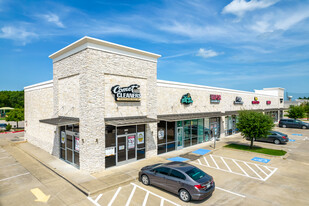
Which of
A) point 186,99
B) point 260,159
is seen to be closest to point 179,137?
point 186,99

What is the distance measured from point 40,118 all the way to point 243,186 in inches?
802

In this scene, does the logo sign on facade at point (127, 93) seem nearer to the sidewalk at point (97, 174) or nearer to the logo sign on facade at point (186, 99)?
the sidewalk at point (97, 174)

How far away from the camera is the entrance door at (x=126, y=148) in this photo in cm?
1497

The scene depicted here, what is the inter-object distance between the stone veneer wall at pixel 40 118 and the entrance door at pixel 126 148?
652 cm

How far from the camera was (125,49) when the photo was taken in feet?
48.8

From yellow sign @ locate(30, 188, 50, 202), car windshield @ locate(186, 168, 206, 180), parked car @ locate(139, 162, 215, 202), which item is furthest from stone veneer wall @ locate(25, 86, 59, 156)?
car windshield @ locate(186, 168, 206, 180)

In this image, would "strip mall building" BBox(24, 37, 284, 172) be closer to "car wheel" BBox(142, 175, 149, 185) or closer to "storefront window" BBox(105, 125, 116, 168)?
"storefront window" BBox(105, 125, 116, 168)

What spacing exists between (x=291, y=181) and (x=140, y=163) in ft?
33.6

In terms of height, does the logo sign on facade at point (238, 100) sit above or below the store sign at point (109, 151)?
above

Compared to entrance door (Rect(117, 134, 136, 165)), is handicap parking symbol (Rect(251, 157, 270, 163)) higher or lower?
lower

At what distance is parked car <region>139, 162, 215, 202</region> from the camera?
30.6 feet

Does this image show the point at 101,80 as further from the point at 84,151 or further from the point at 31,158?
the point at 31,158

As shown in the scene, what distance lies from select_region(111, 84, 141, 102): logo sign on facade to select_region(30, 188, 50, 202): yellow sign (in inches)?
285

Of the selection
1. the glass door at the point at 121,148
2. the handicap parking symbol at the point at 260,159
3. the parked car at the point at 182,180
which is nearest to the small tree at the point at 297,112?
the handicap parking symbol at the point at 260,159
